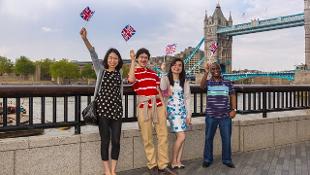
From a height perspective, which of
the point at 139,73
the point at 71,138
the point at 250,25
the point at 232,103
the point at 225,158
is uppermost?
the point at 250,25

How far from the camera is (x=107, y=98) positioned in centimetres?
485

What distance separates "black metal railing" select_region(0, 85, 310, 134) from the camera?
495 centimetres

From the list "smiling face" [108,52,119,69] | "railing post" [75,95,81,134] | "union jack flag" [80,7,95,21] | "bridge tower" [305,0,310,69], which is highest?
"bridge tower" [305,0,310,69]

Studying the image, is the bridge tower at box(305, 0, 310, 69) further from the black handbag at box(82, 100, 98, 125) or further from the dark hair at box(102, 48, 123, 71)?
the black handbag at box(82, 100, 98, 125)

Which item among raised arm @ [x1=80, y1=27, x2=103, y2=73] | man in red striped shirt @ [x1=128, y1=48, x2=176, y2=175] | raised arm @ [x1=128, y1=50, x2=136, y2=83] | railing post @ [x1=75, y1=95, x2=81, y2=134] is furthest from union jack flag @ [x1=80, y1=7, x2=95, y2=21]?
railing post @ [x1=75, y1=95, x2=81, y2=134]

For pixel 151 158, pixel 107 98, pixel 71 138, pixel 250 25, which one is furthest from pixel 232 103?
pixel 250 25

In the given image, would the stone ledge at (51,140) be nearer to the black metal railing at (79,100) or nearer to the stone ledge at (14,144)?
the stone ledge at (14,144)

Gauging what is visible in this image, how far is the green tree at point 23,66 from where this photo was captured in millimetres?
91312

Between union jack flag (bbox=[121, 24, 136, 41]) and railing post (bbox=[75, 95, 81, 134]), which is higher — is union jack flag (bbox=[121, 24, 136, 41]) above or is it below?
above

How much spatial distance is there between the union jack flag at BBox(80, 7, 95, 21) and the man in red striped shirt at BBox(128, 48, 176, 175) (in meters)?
0.83

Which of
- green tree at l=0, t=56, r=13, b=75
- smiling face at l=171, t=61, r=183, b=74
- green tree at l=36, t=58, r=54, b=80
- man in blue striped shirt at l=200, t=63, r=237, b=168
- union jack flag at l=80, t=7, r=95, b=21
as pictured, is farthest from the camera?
green tree at l=36, t=58, r=54, b=80

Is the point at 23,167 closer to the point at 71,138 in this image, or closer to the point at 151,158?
the point at 71,138

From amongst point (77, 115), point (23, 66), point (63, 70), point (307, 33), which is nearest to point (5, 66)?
point (23, 66)

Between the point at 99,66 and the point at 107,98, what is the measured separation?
1.46ft
